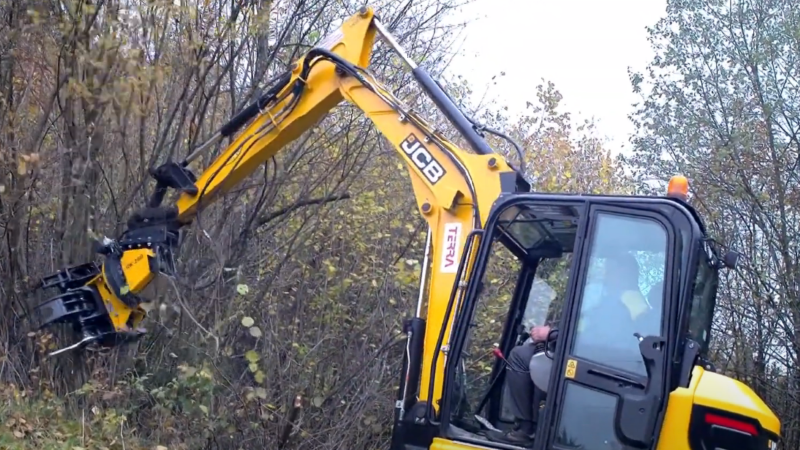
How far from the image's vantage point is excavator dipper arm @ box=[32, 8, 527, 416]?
554cm

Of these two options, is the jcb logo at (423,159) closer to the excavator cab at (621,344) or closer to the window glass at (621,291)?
the excavator cab at (621,344)

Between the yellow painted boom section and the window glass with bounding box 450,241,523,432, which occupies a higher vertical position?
the yellow painted boom section

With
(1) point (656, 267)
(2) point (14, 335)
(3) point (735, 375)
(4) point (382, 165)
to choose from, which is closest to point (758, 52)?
(3) point (735, 375)

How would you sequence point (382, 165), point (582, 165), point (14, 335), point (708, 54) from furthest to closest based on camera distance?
point (582, 165) < point (708, 54) < point (382, 165) < point (14, 335)

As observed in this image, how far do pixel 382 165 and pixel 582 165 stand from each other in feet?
28.1

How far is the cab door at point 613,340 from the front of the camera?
466 cm

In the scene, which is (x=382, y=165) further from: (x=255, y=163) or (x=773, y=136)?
(x=773, y=136)

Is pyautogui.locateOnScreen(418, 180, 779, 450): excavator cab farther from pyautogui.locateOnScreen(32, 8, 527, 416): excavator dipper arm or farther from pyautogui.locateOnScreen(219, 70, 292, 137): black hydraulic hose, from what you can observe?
pyautogui.locateOnScreen(219, 70, 292, 137): black hydraulic hose

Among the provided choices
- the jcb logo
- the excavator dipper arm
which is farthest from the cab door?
the jcb logo

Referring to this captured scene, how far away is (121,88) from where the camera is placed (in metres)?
7.11

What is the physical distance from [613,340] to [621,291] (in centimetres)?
25

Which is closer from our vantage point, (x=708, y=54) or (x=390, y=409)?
(x=390, y=409)

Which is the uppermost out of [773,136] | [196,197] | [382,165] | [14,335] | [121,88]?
[773,136]

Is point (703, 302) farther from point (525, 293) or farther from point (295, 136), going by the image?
point (295, 136)
